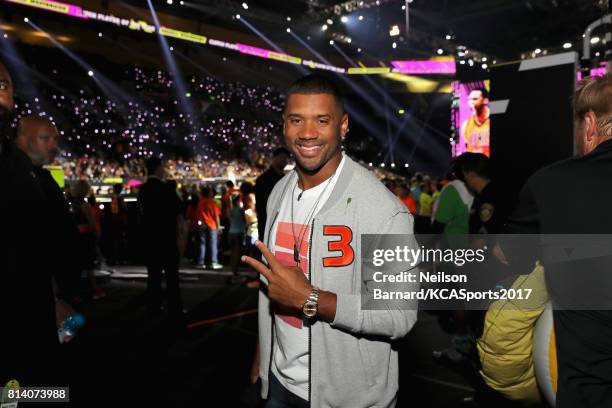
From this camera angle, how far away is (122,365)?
4.45m

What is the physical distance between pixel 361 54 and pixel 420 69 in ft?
11.9

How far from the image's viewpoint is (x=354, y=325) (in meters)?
1.59

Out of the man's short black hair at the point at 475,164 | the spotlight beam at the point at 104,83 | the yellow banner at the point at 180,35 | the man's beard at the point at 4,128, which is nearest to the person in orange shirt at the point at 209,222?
the man's short black hair at the point at 475,164

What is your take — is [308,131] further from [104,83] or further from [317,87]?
[104,83]

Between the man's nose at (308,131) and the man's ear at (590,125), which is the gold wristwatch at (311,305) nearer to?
the man's nose at (308,131)

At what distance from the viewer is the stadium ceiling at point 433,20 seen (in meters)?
16.9

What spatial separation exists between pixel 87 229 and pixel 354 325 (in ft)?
23.4

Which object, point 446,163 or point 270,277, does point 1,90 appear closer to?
point 270,277

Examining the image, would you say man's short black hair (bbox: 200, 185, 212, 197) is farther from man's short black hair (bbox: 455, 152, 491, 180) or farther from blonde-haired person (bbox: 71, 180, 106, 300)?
man's short black hair (bbox: 455, 152, 491, 180)

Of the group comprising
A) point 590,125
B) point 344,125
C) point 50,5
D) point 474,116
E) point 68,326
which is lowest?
point 68,326

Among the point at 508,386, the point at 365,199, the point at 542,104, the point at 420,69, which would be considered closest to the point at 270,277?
the point at 365,199

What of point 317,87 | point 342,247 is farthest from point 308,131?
point 342,247

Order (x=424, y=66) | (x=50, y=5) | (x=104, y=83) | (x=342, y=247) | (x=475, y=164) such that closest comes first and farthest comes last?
(x=342, y=247) < (x=475, y=164) < (x=50, y=5) < (x=104, y=83) < (x=424, y=66)

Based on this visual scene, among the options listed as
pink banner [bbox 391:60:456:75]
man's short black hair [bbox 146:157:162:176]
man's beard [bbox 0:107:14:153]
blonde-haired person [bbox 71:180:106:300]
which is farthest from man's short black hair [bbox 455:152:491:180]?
pink banner [bbox 391:60:456:75]
